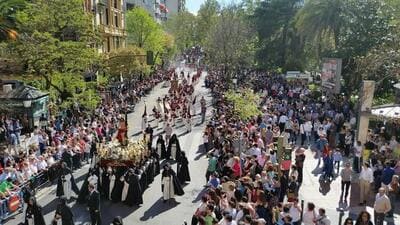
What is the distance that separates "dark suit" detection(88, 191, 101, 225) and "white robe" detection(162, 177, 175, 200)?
2.69 m

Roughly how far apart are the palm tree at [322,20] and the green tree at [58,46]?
19.0 meters

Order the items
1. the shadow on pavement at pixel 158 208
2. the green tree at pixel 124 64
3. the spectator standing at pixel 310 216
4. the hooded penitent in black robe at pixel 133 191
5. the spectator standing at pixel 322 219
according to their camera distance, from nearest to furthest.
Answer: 1. the spectator standing at pixel 322 219
2. the spectator standing at pixel 310 216
3. the shadow on pavement at pixel 158 208
4. the hooded penitent in black robe at pixel 133 191
5. the green tree at pixel 124 64

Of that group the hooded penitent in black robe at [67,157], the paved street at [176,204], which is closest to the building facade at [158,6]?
the hooded penitent in black robe at [67,157]

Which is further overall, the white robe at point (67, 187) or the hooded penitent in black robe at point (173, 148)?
the hooded penitent in black robe at point (173, 148)

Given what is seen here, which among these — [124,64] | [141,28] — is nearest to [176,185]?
[124,64]

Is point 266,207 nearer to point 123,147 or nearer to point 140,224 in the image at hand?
point 140,224

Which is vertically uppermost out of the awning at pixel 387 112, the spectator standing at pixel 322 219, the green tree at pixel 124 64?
the green tree at pixel 124 64

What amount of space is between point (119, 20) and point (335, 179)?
146 ft

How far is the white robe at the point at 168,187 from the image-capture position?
1491cm

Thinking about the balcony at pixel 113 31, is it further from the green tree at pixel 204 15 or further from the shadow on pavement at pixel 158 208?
the green tree at pixel 204 15

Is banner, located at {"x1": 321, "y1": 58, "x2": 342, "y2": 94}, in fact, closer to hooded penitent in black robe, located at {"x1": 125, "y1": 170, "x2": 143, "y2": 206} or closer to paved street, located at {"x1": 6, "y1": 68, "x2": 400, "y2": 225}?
paved street, located at {"x1": 6, "y1": 68, "x2": 400, "y2": 225}

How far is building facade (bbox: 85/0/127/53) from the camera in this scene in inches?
1811

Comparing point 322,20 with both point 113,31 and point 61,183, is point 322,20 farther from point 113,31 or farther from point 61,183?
point 61,183

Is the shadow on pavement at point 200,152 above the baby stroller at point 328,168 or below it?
below
